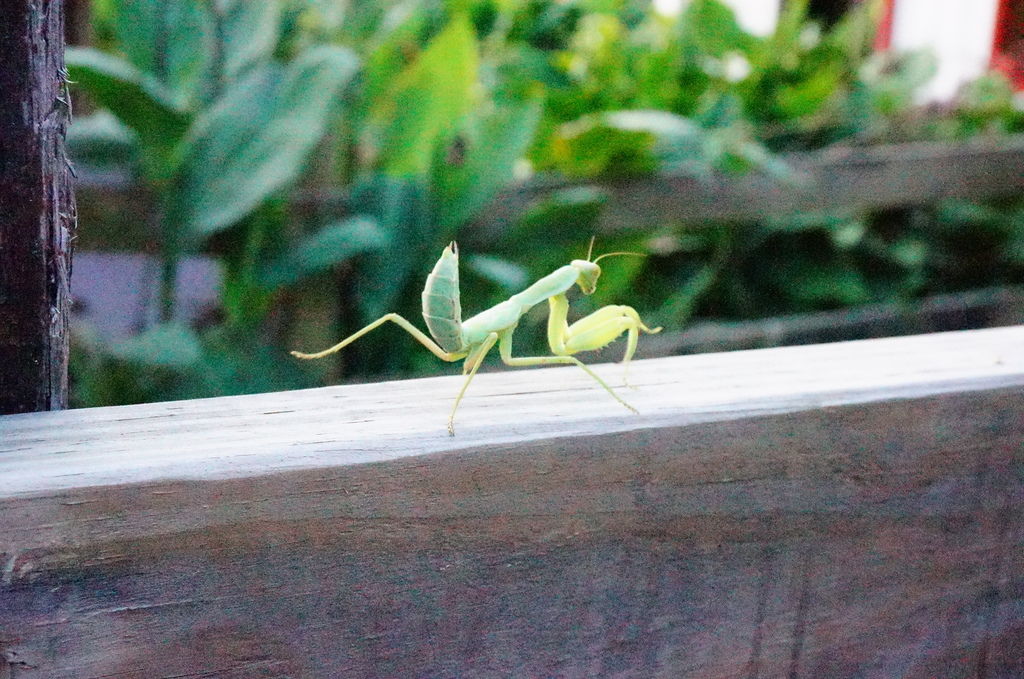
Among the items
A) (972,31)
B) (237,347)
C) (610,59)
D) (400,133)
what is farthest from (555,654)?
(972,31)

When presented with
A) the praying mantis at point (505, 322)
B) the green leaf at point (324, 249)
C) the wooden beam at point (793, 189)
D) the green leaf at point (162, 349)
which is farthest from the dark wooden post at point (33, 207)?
the wooden beam at point (793, 189)

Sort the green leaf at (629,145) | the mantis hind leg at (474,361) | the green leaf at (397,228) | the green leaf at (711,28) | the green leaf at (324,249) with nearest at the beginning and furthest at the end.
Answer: the mantis hind leg at (474,361), the green leaf at (324,249), the green leaf at (397,228), the green leaf at (629,145), the green leaf at (711,28)

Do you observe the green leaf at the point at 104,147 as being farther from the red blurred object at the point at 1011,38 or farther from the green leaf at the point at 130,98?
the red blurred object at the point at 1011,38

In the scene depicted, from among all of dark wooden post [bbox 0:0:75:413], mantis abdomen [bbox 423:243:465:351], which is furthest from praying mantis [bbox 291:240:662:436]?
dark wooden post [bbox 0:0:75:413]

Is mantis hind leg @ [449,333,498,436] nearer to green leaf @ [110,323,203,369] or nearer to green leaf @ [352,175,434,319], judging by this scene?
green leaf @ [110,323,203,369]

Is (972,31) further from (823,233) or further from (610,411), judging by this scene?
(610,411)

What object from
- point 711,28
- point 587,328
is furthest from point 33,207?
point 711,28
